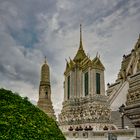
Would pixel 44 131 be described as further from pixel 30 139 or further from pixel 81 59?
pixel 81 59

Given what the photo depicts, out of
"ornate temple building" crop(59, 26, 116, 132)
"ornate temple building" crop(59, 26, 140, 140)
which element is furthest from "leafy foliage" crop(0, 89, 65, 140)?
"ornate temple building" crop(59, 26, 116, 132)

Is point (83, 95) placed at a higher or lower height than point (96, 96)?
higher

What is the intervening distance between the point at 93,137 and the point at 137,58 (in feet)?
95.2

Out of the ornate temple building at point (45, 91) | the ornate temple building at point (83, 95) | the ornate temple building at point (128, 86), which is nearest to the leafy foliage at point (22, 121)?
the ornate temple building at point (128, 86)

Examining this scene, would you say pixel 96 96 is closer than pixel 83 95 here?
Yes

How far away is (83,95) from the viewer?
60.0m

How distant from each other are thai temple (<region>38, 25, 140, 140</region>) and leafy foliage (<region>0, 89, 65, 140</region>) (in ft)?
88.3

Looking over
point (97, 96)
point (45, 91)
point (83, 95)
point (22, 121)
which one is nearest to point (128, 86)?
point (97, 96)

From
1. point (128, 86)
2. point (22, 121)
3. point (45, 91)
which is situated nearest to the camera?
point (22, 121)

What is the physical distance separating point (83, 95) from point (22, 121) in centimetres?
5241

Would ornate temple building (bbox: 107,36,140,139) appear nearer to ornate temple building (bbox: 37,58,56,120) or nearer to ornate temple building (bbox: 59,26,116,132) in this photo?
ornate temple building (bbox: 59,26,116,132)

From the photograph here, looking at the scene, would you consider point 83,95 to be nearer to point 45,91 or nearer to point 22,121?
point 45,91

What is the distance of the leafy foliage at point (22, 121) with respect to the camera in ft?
24.6

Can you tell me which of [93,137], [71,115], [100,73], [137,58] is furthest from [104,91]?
[93,137]
